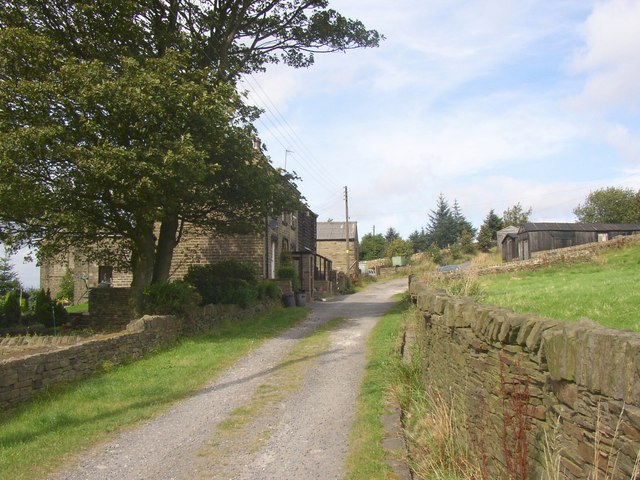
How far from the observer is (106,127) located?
12828mm

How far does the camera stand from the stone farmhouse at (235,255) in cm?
2562

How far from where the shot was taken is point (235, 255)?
25.8 meters

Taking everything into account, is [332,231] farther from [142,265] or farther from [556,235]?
[142,265]

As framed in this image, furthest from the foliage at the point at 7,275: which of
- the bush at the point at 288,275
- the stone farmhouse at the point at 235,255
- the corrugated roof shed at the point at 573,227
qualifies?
the corrugated roof shed at the point at 573,227

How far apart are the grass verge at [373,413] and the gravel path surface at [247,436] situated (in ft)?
0.50

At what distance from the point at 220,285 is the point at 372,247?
65.7 meters

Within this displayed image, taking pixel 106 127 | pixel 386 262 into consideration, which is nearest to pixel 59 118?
pixel 106 127

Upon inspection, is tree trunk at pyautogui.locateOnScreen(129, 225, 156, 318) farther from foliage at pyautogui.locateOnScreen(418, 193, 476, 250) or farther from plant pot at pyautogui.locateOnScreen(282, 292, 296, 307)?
foliage at pyautogui.locateOnScreen(418, 193, 476, 250)

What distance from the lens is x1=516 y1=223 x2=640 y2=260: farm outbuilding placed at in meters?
38.8

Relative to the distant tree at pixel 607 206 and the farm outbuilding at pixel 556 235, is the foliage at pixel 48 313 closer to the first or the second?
the farm outbuilding at pixel 556 235

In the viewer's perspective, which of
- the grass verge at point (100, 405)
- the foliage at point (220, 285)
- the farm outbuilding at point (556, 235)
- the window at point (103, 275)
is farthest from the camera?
the farm outbuilding at point (556, 235)

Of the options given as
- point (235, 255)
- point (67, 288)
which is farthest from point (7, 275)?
point (235, 255)

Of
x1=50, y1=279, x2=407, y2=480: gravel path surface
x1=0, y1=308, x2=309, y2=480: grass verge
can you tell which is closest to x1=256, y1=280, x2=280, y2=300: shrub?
x1=0, y1=308, x2=309, y2=480: grass verge

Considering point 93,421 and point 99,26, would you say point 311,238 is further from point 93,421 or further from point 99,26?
point 93,421
